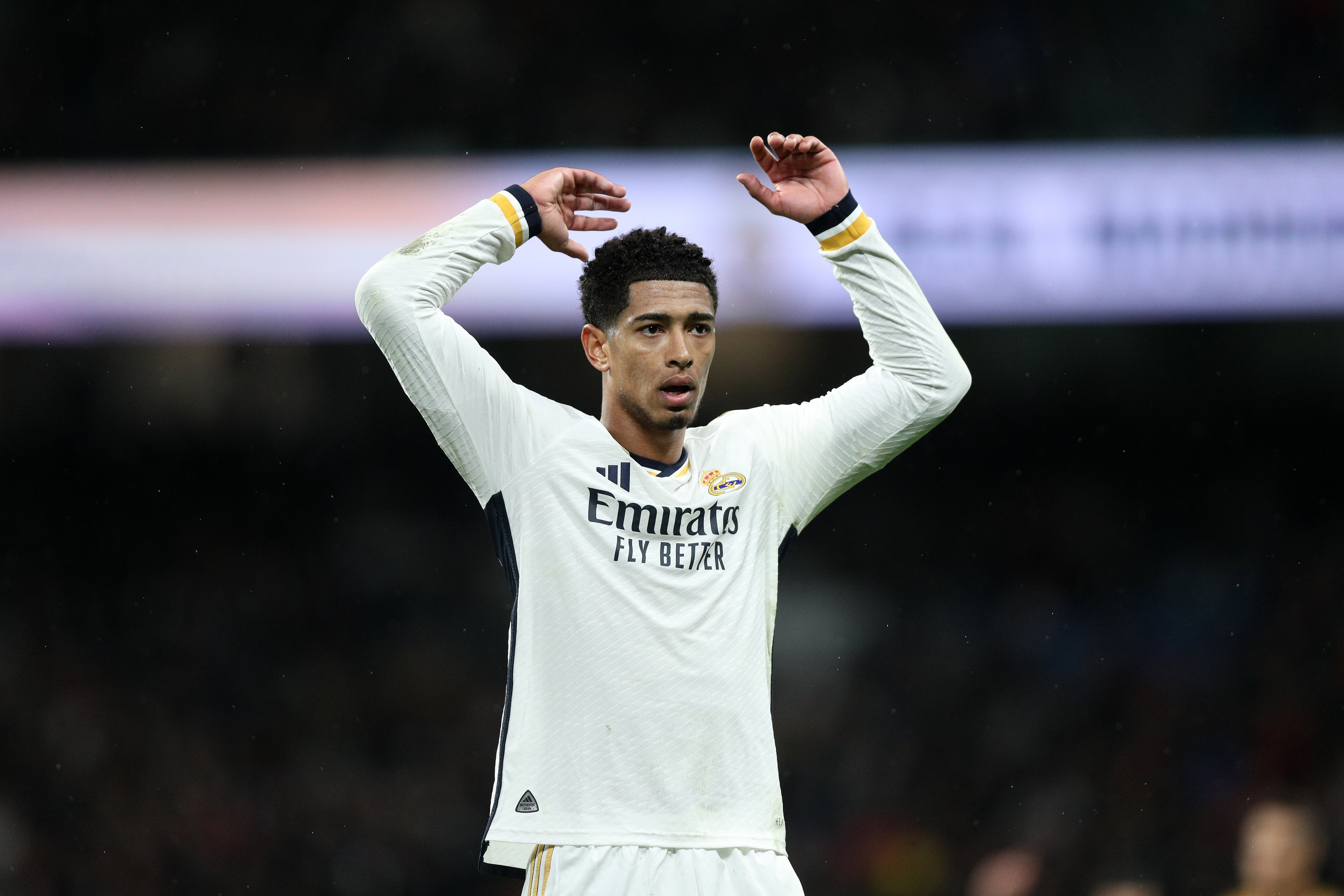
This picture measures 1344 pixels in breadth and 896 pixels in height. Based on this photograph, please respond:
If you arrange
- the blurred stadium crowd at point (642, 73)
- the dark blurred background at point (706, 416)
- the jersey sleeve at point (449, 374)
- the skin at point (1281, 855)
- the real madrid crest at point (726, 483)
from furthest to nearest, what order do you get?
the blurred stadium crowd at point (642, 73)
the dark blurred background at point (706, 416)
the skin at point (1281, 855)
the real madrid crest at point (726, 483)
the jersey sleeve at point (449, 374)

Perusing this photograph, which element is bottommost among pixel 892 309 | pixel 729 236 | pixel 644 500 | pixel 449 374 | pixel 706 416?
pixel 644 500

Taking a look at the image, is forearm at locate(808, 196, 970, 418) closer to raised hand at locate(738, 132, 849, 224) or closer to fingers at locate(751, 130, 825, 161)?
raised hand at locate(738, 132, 849, 224)

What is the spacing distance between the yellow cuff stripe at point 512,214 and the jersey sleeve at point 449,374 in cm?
14

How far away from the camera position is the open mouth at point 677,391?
334 cm

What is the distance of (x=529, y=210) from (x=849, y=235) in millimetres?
779

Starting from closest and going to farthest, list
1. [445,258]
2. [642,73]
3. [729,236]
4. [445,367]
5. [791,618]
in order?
[445,367]
[445,258]
[729,236]
[791,618]
[642,73]

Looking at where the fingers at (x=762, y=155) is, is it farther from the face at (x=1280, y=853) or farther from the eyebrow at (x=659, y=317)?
the face at (x=1280, y=853)

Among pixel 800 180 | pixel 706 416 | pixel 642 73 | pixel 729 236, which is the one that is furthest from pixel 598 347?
pixel 642 73

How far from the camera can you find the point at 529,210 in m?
3.50

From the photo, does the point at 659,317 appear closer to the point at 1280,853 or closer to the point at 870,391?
the point at 870,391

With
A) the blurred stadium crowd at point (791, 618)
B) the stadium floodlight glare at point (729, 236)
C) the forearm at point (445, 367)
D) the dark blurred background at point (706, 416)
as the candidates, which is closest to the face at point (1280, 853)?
the blurred stadium crowd at point (791, 618)

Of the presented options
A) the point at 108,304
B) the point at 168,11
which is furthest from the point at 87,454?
the point at 168,11

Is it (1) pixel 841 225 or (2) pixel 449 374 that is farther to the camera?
(1) pixel 841 225

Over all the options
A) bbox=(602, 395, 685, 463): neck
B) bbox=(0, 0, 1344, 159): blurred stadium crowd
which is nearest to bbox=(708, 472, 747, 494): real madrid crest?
bbox=(602, 395, 685, 463): neck
